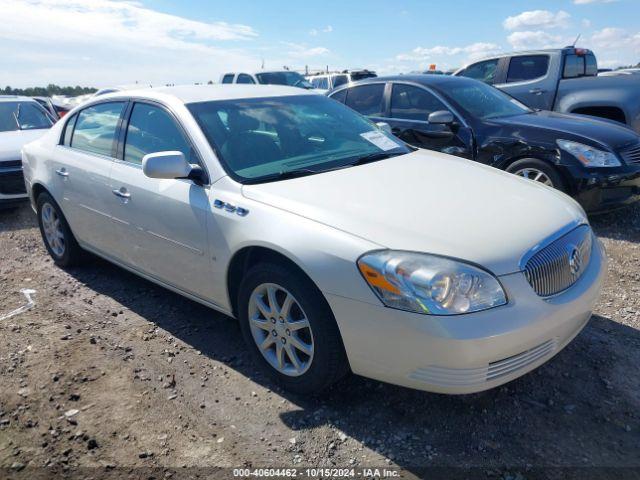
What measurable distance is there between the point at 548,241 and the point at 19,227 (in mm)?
6143

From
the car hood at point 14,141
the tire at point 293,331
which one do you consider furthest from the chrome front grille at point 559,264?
the car hood at point 14,141

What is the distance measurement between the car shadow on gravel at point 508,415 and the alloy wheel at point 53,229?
2.24 metres

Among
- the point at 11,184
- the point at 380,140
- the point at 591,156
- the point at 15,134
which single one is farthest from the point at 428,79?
Answer: the point at 15,134

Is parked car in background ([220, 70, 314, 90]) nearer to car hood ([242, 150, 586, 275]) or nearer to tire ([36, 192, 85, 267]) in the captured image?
tire ([36, 192, 85, 267])

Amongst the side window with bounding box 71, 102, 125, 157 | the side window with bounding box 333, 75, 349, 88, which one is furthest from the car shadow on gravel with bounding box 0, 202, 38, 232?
the side window with bounding box 333, 75, 349, 88

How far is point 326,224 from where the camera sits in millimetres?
2482

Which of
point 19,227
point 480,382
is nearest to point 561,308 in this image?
point 480,382

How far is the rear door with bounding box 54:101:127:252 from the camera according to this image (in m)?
3.83

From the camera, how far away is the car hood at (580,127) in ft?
16.9

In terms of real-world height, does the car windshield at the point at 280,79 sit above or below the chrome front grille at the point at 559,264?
above

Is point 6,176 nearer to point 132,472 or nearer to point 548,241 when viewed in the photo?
point 132,472

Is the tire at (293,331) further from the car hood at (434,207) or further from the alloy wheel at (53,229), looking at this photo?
the alloy wheel at (53,229)

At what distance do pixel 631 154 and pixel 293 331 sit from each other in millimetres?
4294

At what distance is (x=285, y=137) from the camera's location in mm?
3426
